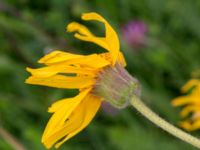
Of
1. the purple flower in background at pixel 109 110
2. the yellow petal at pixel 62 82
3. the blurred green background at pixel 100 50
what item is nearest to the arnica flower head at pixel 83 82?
the yellow petal at pixel 62 82

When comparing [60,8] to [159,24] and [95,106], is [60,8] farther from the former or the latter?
[95,106]

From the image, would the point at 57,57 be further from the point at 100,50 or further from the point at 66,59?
the point at 100,50

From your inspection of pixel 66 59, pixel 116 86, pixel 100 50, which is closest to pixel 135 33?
pixel 100 50

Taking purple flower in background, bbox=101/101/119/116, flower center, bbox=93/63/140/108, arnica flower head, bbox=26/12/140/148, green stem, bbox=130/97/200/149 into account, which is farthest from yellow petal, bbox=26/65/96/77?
purple flower in background, bbox=101/101/119/116

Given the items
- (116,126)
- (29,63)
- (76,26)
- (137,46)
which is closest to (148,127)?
(116,126)

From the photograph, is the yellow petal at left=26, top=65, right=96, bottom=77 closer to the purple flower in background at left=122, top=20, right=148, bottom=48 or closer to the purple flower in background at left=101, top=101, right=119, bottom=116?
the purple flower in background at left=101, top=101, right=119, bottom=116
